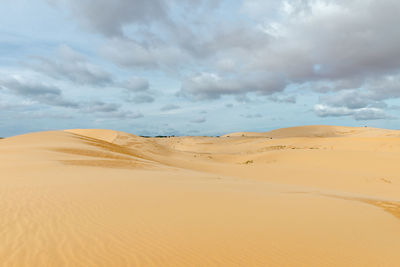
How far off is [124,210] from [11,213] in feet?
5.89

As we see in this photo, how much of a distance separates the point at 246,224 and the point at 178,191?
8.74 ft

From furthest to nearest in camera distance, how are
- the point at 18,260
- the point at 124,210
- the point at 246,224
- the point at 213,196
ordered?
the point at 213,196
the point at 124,210
the point at 246,224
the point at 18,260

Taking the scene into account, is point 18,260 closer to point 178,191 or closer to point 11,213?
point 11,213

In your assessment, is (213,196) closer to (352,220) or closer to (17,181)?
(352,220)

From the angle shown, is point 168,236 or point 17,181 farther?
point 17,181

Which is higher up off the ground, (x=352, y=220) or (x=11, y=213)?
(x=11, y=213)

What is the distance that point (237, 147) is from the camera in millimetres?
39031

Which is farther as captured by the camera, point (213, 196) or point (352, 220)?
point (213, 196)

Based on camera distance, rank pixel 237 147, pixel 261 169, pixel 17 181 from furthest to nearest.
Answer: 1. pixel 237 147
2. pixel 261 169
3. pixel 17 181

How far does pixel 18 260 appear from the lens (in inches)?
121

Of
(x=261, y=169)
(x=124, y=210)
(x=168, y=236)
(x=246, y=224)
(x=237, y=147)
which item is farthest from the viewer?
(x=237, y=147)

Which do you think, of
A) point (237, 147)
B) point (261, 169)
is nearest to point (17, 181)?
point (261, 169)

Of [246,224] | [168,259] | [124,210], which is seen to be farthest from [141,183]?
[168,259]

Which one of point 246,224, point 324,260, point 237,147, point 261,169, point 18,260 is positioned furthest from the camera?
point 237,147
